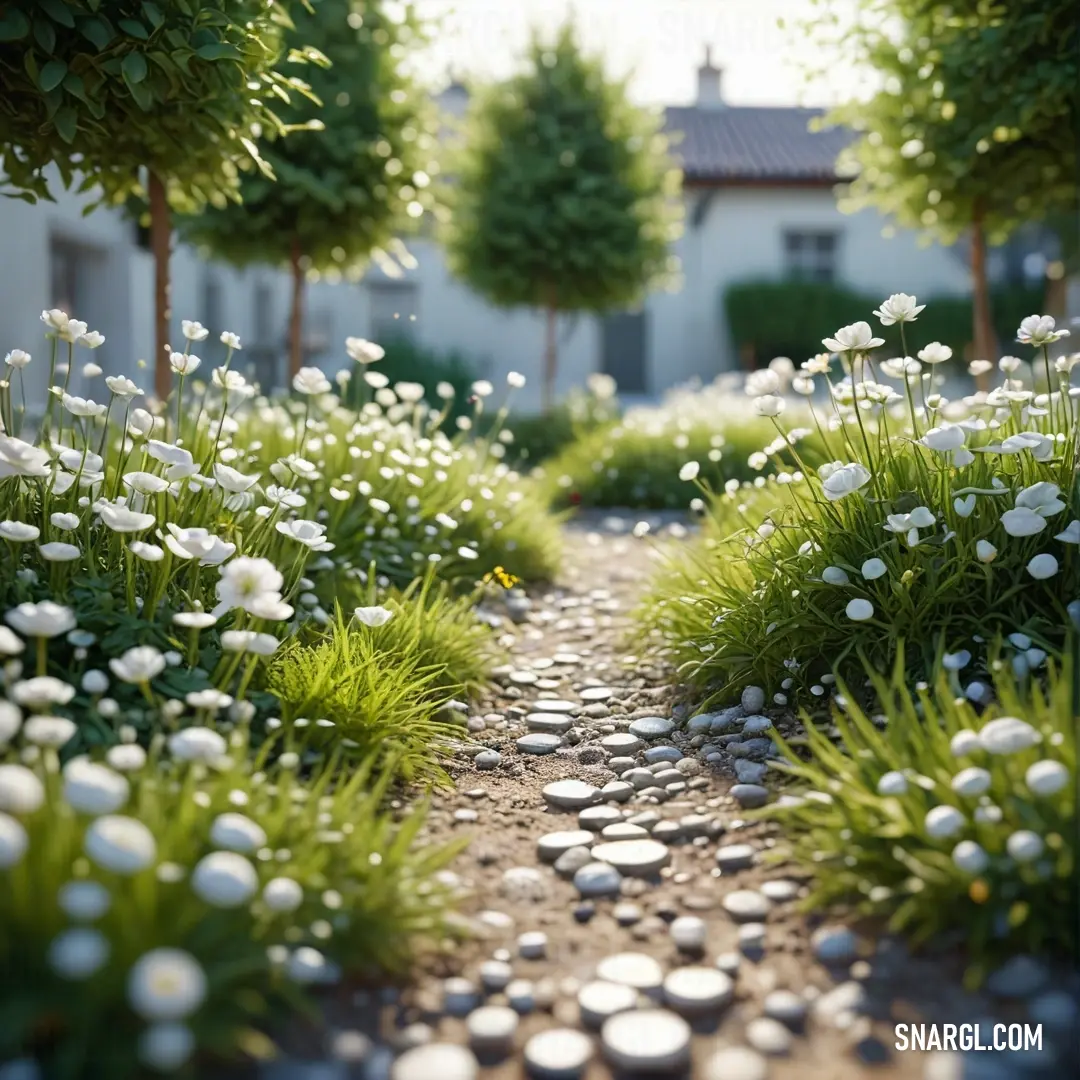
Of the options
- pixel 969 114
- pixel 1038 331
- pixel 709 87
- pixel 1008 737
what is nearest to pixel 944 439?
pixel 1038 331

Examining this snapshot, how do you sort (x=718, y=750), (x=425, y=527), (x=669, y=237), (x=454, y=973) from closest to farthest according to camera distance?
(x=454, y=973)
(x=718, y=750)
(x=425, y=527)
(x=669, y=237)

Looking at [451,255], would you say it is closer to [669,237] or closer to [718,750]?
[669,237]

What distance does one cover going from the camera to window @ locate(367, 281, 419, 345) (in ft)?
56.8

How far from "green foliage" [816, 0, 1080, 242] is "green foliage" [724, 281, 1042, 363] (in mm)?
9310

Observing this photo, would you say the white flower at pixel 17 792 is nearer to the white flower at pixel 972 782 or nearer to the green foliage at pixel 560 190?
the white flower at pixel 972 782

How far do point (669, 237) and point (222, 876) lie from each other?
437 inches

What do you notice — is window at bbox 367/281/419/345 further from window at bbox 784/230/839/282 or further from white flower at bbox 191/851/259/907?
white flower at bbox 191/851/259/907

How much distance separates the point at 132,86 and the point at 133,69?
0.20 feet

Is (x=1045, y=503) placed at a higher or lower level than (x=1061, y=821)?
higher

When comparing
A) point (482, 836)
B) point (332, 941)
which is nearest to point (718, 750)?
point (482, 836)

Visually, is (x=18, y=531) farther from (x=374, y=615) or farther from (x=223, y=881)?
(x=223, y=881)

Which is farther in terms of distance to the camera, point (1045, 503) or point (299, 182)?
point (299, 182)

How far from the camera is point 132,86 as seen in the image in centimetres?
357

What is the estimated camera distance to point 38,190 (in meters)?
4.14
